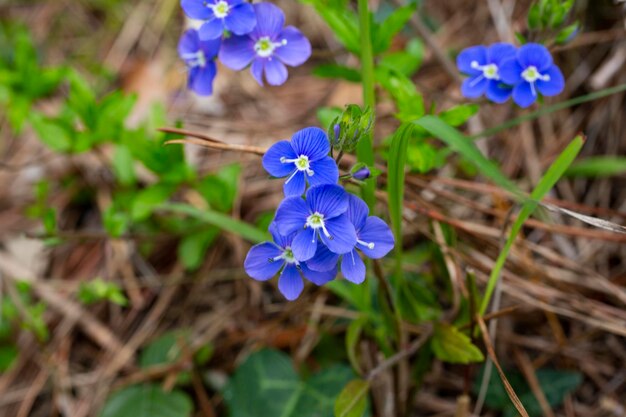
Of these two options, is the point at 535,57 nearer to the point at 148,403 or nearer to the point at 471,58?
the point at 471,58

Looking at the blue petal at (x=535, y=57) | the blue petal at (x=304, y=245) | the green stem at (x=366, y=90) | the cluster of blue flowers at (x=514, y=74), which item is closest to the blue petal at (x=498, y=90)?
the cluster of blue flowers at (x=514, y=74)

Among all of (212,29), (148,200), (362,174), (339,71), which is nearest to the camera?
(362,174)

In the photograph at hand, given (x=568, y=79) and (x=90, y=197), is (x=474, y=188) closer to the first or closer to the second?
(x=568, y=79)

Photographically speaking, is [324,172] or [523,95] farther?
[523,95]

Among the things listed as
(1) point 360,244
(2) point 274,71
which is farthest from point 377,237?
(2) point 274,71

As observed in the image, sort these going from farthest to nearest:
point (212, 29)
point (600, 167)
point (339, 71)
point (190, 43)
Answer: point (600, 167), point (339, 71), point (190, 43), point (212, 29)

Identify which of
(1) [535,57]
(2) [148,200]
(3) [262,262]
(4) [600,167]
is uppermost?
(1) [535,57]

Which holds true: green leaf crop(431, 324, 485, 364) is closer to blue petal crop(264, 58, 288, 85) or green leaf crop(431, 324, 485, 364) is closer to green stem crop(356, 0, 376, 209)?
green stem crop(356, 0, 376, 209)
